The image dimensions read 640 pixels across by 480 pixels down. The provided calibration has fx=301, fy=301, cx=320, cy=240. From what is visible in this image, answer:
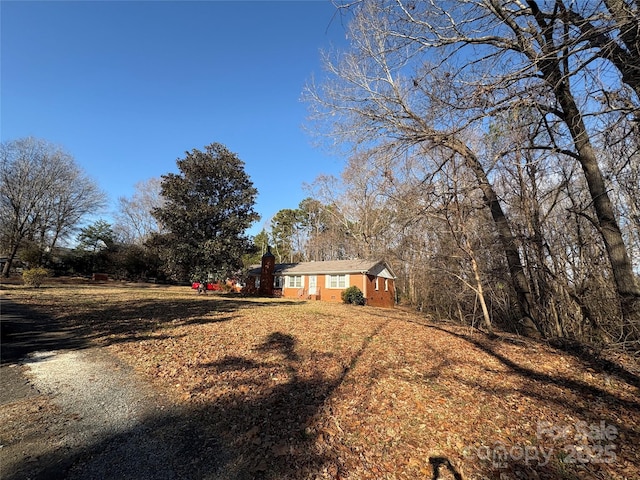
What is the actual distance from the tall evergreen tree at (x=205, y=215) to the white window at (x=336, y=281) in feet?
21.5

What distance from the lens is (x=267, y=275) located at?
86.2ft

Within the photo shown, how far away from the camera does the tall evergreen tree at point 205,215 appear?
19.4 m

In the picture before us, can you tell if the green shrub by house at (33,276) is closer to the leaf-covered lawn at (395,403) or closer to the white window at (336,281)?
the leaf-covered lawn at (395,403)

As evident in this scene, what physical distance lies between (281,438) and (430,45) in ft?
21.2

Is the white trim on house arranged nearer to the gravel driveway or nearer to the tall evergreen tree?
the tall evergreen tree

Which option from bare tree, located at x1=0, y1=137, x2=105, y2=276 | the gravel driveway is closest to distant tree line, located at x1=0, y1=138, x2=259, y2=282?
bare tree, located at x1=0, y1=137, x2=105, y2=276

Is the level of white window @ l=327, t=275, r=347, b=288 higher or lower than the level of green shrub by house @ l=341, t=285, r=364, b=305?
higher

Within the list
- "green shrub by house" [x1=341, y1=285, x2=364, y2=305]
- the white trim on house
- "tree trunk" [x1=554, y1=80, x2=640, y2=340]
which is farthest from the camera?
the white trim on house

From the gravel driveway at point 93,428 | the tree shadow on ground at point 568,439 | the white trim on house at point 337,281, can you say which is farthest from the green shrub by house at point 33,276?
the tree shadow on ground at point 568,439

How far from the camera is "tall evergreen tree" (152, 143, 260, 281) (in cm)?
1941

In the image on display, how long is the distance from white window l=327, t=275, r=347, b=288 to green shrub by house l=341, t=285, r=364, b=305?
4.65ft

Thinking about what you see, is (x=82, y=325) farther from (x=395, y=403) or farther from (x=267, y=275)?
(x=267, y=275)

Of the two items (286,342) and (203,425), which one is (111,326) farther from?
(203,425)

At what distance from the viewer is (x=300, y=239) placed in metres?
42.8
